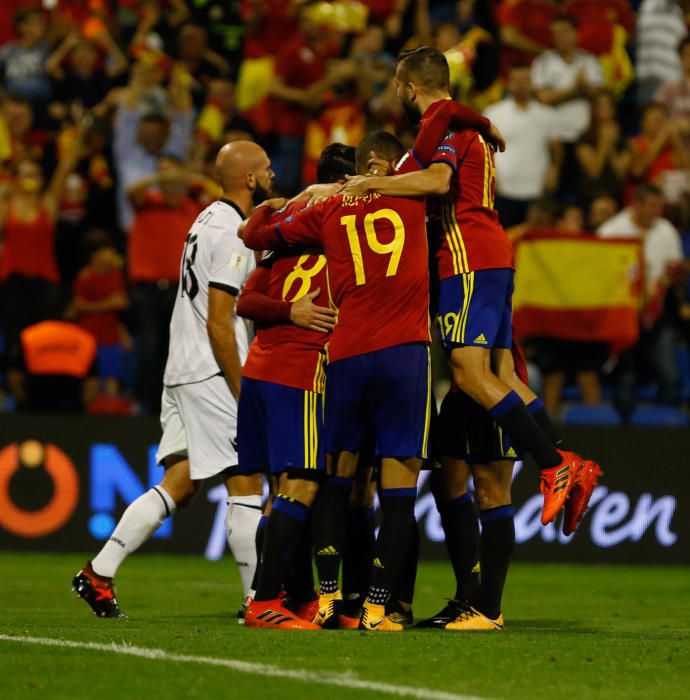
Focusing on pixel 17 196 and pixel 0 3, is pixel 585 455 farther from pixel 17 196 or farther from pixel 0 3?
pixel 0 3

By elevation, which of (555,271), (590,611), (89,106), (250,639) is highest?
(89,106)

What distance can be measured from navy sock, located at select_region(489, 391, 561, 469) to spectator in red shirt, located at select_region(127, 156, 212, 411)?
704cm

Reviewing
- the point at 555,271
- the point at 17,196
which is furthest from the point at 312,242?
the point at 17,196

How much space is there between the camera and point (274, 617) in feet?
22.6

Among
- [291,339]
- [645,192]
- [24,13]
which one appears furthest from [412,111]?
[24,13]

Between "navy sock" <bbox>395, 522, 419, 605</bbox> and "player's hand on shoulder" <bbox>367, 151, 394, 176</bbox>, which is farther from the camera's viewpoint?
"navy sock" <bbox>395, 522, 419, 605</bbox>

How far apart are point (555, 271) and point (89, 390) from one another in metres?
4.26

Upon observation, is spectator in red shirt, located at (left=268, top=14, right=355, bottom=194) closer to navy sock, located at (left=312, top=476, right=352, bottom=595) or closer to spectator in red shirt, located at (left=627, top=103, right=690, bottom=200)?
spectator in red shirt, located at (left=627, top=103, right=690, bottom=200)

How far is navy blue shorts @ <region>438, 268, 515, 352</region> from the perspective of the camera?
701 cm

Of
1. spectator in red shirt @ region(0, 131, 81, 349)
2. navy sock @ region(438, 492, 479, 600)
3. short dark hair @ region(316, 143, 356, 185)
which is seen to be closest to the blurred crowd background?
spectator in red shirt @ region(0, 131, 81, 349)

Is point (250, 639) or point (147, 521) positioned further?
point (147, 521)

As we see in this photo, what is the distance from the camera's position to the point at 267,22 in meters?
17.2

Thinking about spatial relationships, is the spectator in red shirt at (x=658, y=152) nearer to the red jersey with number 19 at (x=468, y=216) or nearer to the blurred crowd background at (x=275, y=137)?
the blurred crowd background at (x=275, y=137)

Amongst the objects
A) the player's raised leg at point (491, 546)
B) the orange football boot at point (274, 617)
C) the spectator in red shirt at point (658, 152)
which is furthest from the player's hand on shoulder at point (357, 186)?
the spectator in red shirt at point (658, 152)
